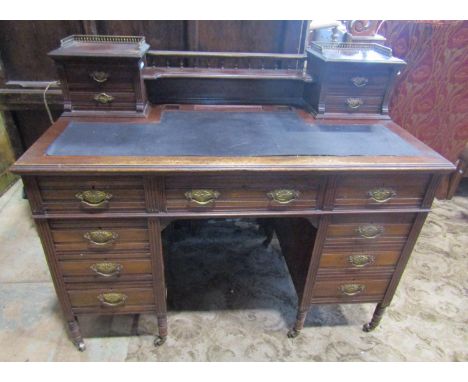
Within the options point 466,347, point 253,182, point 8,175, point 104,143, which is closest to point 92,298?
point 104,143

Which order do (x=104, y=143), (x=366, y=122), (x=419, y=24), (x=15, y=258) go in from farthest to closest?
(x=419, y=24) < (x=15, y=258) < (x=366, y=122) < (x=104, y=143)

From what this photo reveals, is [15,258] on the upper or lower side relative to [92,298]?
lower

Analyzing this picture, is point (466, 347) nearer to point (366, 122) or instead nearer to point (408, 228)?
point (408, 228)

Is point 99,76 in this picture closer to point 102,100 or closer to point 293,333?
point 102,100

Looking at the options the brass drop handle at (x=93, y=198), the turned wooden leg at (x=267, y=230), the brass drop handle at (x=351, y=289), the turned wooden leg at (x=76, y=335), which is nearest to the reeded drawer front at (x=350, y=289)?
the brass drop handle at (x=351, y=289)

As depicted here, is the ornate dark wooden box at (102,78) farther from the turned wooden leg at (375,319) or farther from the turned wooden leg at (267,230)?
the turned wooden leg at (375,319)

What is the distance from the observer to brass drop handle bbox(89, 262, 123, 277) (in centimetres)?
127

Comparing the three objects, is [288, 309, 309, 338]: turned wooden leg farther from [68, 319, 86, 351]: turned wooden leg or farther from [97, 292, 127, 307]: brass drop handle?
[68, 319, 86, 351]: turned wooden leg

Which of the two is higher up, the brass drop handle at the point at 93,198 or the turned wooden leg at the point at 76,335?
the brass drop handle at the point at 93,198

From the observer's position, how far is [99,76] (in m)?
1.35

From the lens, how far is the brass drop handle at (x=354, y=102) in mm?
1476

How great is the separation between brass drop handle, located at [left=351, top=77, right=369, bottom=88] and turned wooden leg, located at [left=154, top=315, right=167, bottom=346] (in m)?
1.30

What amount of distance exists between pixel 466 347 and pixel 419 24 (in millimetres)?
1894

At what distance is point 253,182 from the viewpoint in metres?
1.15
